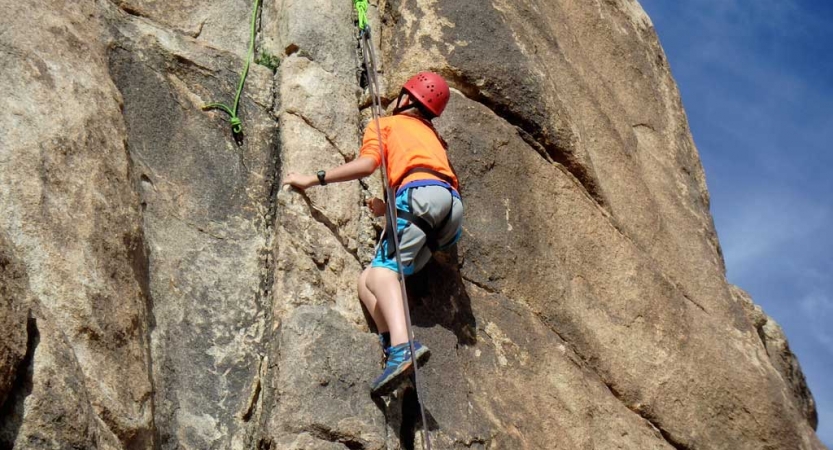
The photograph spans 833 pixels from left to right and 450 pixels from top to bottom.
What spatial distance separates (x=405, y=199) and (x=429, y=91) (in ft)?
2.87

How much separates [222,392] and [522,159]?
3.16 m

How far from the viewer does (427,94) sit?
313 inches

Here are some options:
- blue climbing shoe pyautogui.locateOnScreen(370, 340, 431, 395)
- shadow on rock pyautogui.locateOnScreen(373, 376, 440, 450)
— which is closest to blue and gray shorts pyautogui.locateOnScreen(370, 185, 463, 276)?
blue climbing shoe pyautogui.locateOnScreen(370, 340, 431, 395)

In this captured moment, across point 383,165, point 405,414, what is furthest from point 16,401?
point 383,165

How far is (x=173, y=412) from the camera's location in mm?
6992

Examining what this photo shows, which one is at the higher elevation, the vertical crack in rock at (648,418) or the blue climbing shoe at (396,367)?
the vertical crack in rock at (648,418)

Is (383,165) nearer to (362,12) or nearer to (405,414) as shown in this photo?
(405,414)

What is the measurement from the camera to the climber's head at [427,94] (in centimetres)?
794

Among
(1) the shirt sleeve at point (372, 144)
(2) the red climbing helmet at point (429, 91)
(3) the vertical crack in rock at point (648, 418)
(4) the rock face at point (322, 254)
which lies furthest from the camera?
(3) the vertical crack in rock at point (648, 418)

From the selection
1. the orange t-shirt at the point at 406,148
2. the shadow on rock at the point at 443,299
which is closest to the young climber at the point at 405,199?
the orange t-shirt at the point at 406,148

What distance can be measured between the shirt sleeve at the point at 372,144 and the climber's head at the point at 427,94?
314 mm

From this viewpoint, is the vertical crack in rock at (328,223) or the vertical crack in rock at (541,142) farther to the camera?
the vertical crack in rock at (541,142)

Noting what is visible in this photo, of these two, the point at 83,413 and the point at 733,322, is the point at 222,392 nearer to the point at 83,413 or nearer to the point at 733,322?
the point at 83,413

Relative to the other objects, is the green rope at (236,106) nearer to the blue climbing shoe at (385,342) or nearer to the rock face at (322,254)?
the rock face at (322,254)
